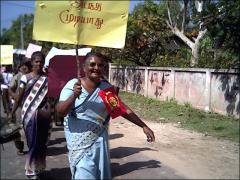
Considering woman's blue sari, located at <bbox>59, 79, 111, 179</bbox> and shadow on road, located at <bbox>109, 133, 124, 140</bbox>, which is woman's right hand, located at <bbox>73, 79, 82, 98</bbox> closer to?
woman's blue sari, located at <bbox>59, 79, 111, 179</bbox>

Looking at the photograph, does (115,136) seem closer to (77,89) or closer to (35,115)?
(35,115)

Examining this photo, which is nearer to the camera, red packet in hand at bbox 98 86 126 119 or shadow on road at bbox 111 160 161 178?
red packet in hand at bbox 98 86 126 119

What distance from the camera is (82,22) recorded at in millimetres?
4023

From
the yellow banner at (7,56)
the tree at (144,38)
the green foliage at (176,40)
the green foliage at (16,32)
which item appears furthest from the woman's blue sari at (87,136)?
the green foliage at (16,32)

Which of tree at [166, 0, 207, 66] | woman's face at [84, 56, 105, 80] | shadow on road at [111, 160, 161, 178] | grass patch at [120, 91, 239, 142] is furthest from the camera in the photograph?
tree at [166, 0, 207, 66]

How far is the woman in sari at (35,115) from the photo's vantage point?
19.5 ft

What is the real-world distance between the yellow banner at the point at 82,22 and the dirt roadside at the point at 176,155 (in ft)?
9.01

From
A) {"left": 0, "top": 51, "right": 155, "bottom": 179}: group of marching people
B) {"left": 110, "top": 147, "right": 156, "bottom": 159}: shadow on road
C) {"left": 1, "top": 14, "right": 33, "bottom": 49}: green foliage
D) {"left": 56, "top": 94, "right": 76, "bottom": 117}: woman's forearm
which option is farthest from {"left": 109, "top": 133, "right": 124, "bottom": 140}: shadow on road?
{"left": 1, "top": 14, "right": 33, "bottom": 49}: green foliage

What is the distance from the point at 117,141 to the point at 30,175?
10.5 ft

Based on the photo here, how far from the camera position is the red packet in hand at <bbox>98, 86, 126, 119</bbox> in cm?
387

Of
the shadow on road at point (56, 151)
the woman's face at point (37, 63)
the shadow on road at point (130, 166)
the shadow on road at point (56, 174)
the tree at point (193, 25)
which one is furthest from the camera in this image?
the tree at point (193, 25)

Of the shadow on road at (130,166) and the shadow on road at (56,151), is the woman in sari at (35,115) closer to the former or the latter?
the shadow on road at (130,166)

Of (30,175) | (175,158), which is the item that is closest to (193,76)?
(175,158)

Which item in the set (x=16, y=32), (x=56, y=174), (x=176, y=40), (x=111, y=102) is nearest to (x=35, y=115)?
(x=56, y=174)
